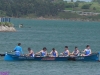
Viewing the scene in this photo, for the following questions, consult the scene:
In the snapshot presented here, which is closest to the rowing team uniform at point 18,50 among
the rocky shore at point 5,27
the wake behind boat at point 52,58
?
the wake behind boat at point 52,58

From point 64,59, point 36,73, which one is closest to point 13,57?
point 64,59

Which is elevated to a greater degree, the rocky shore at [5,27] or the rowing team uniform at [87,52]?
the rowing team uniform at [87,52]

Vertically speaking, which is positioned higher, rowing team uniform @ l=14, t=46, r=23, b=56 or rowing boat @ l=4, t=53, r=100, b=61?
rowing team uniform @ l=14, t=46, r=23, b=56

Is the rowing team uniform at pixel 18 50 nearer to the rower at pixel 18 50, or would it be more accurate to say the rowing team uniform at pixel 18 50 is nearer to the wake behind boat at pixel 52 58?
the rower at pixel 18 50

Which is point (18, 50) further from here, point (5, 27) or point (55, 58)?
point (5, 27)

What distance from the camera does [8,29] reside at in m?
119

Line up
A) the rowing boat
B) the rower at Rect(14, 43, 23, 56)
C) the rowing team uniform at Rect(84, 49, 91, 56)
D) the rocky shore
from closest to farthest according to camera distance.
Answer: the rower at Rect(14, 43, 23, 56), the rowing boat, the rowing team uniform at Rect(84, 49, 91, 56), the rocky shore

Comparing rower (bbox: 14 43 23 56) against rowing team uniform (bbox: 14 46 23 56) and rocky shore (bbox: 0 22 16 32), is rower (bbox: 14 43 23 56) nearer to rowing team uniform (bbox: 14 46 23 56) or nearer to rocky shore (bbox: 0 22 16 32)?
rowing team uniform (bbox: 14 46 23 56)

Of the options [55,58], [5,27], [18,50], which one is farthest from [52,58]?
[5,27]

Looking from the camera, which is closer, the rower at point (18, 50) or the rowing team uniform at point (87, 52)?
the rower at point (18, 50)

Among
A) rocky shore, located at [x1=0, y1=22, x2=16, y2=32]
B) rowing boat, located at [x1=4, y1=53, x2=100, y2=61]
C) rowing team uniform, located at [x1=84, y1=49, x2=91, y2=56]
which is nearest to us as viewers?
rowing boat, located at [x1=4, y1=53, x2=100, y2=61]

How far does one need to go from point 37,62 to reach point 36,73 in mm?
8114

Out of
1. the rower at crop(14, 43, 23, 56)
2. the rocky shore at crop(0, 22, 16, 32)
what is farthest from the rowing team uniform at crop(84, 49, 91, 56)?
the rocky shore at crop(0, 22, 16, 32)

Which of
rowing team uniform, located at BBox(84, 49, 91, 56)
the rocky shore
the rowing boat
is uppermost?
rowing team uniform, located at BBox(84, 49, 91, 56)
